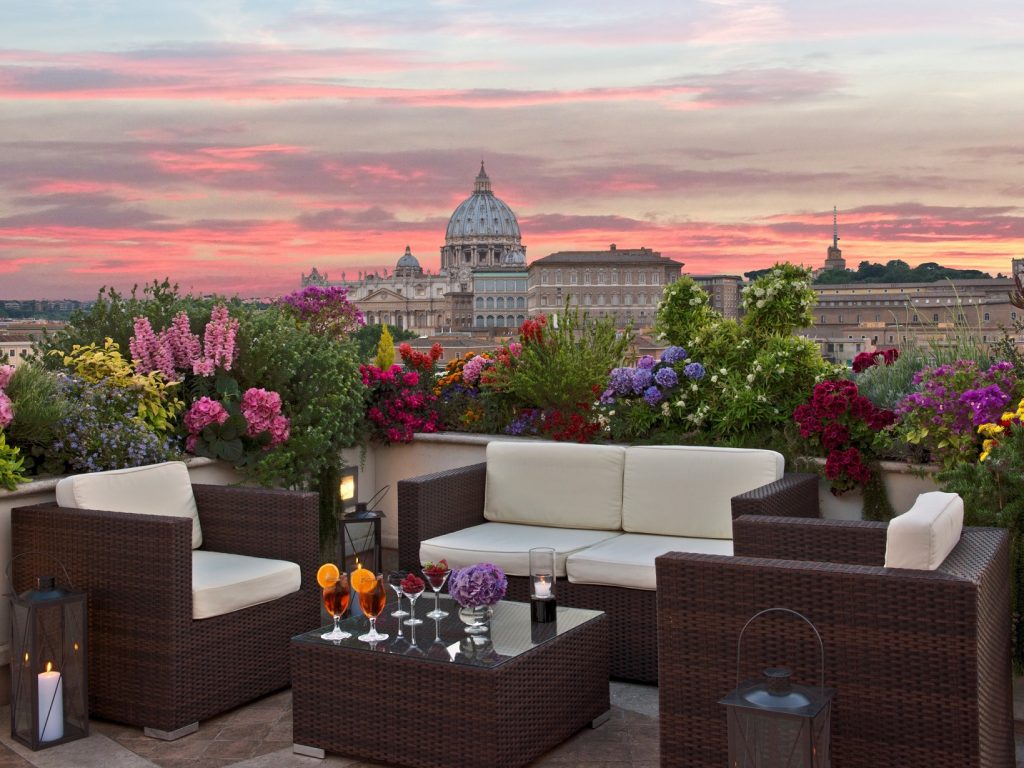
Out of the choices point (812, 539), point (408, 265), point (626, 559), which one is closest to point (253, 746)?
point (626, 559)

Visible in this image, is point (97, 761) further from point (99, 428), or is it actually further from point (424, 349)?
point (424, 349)

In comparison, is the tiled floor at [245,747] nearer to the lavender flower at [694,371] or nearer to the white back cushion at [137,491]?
the white back cushion at [137,491]

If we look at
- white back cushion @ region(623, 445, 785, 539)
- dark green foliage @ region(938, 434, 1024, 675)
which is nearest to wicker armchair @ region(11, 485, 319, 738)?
white back cushion @ region(623, 445, 785, 539)

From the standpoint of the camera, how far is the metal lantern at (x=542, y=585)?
11.0 feet

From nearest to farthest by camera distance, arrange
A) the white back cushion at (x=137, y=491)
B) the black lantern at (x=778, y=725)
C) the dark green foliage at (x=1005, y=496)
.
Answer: the black lantern at (x=778, y=725) < the dark green foliage at (x=1005, y=496) < the white back cushion at (x=137, y=491)

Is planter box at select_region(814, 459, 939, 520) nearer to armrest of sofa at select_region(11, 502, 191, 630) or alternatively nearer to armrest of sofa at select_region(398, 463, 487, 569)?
armrest of sofa at select_region(398, 463, 487, 569)

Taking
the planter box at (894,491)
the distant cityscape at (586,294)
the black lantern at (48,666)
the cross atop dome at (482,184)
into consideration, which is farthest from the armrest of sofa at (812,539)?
the cross atop dome at (482,184)

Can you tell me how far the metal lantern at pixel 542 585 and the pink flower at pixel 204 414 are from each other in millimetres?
1844

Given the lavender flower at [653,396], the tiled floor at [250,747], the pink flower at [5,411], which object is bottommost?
the tiled floor at [250,747]

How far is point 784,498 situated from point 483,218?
11105 centimetres

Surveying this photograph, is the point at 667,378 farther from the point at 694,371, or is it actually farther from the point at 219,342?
the point at 219,342

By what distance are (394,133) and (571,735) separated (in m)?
11.9

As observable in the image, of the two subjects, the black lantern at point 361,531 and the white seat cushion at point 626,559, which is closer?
the white seat cushion at point 626,559

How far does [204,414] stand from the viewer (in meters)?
4.67
